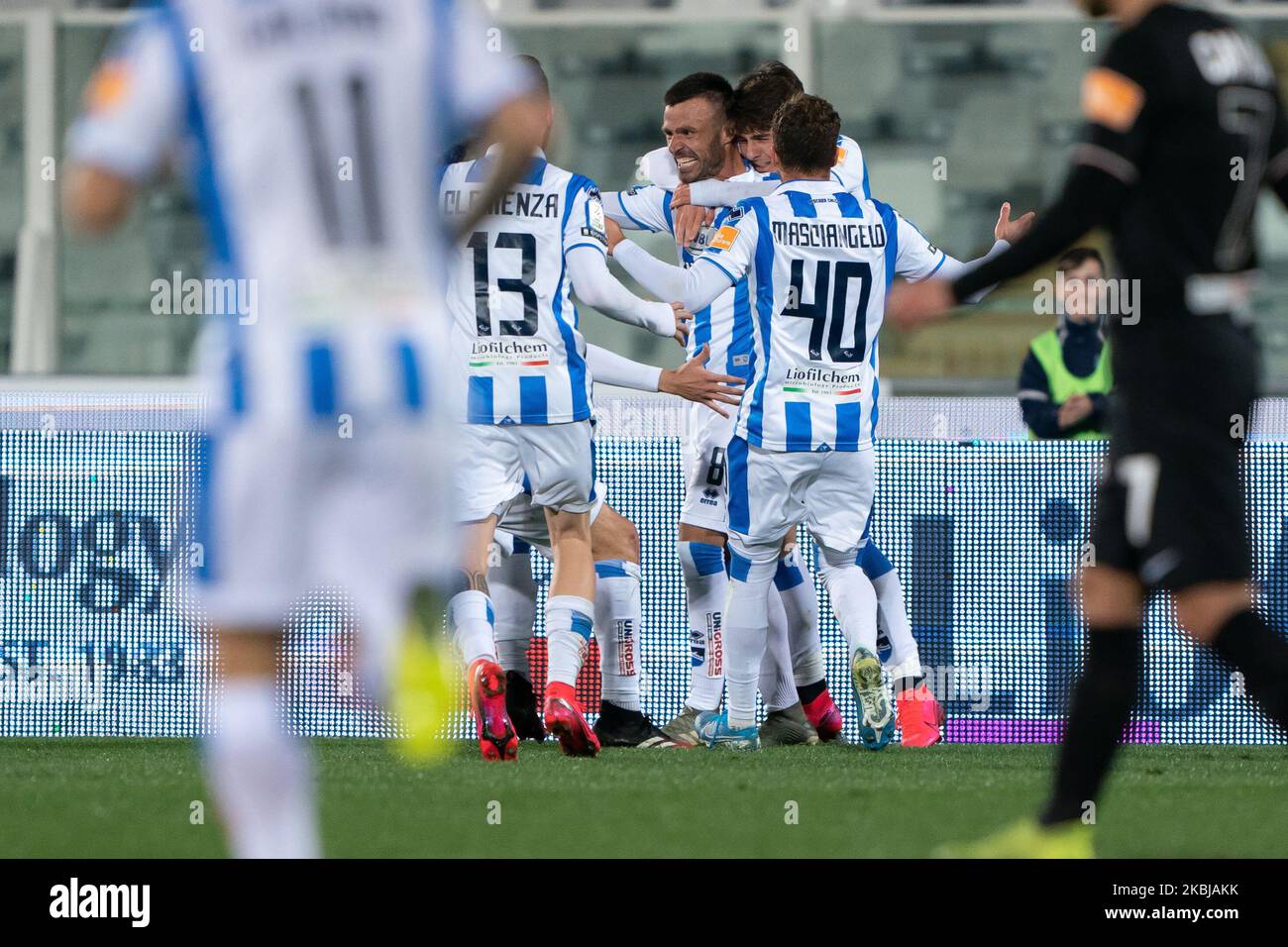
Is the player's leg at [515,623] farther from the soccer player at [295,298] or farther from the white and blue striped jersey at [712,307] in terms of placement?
the soccer player at [295,298]

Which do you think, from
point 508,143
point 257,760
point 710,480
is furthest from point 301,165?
point 710,480

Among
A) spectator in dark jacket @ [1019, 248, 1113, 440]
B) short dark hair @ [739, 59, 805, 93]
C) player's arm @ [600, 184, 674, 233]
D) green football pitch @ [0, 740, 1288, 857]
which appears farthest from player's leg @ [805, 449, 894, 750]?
player's arm @ [600, 184, 674, 233]

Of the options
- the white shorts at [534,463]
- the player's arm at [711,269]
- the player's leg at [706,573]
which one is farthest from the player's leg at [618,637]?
the player's arm at [711,269]

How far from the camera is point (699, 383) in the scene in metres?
6.75

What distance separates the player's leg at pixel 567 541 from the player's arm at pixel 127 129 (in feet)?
12.2

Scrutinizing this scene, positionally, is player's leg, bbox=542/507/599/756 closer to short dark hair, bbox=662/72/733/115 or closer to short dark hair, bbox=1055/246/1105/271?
short dark hair, bbox=662/72/733/115

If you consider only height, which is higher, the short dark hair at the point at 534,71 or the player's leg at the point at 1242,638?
the short dark hair at the point at 534,71

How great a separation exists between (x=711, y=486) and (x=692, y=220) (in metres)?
1.06

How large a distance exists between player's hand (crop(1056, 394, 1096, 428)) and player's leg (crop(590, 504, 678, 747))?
72.8 inches

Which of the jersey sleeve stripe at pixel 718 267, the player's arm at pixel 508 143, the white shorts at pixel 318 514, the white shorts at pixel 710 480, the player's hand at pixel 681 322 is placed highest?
the jersey sleeve stripe at pixel 718 267

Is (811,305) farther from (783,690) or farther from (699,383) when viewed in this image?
(783,690)

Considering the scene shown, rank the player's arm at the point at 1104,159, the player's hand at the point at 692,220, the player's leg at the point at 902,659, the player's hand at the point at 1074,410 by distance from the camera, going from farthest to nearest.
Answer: the player's hand at the point at 1074,410 < the player's hand at the point at 692,220 < the player's leg at the point at 902,659 < the player's arm at the point at 1104,159

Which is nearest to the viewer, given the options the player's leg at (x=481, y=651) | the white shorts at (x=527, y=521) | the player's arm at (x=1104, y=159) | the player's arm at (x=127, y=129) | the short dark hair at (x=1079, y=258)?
the player's arm at (x=127, y=129)

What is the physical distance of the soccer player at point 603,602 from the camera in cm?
733
